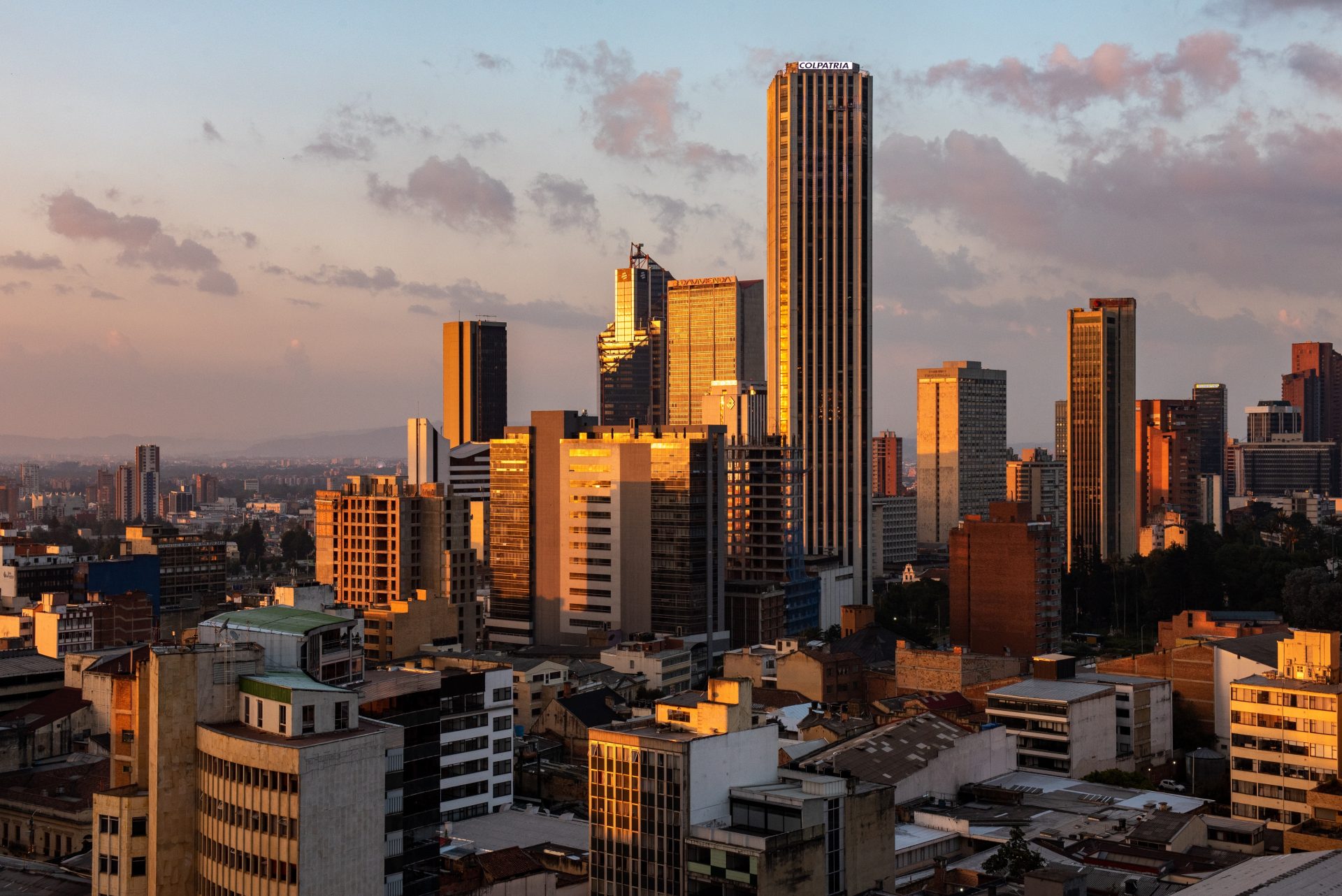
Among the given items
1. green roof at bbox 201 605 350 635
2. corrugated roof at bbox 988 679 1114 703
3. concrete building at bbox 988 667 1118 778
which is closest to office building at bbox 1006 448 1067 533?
corrugated roof at bbox 988 679 1114 703

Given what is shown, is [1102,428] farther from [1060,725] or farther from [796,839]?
[796,839]

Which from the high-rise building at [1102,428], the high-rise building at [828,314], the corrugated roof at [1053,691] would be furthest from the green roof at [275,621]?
the high-rise building at [1102,428]

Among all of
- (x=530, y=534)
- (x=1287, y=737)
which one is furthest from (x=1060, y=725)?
(x=530, y=534)

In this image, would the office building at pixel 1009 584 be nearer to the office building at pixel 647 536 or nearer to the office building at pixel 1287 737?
the office building at pixel 647 536

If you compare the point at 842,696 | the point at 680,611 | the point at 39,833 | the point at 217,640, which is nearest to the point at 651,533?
the point at 680,611

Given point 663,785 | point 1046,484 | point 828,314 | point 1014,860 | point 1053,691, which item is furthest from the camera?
point 1046,484

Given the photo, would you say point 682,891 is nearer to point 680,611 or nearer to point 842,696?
point 842,696
